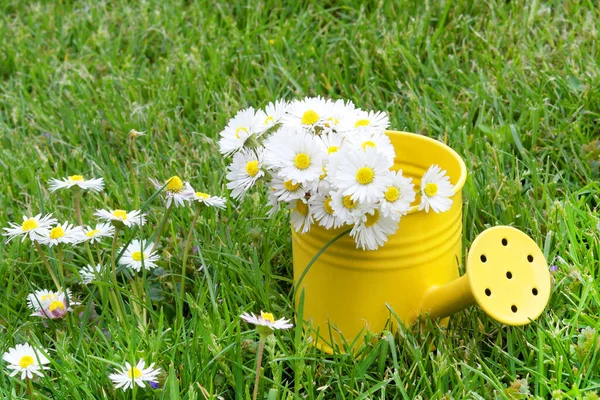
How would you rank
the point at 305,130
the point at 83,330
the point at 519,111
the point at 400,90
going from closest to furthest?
1. the point at 305,130
2. the point at 83,330
3. the point at 519,111
4. the point at 400,90

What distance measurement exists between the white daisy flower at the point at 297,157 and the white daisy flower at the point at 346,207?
6 cm

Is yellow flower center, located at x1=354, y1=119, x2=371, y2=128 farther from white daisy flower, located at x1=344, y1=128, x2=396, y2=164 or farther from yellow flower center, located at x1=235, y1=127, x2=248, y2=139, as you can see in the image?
yellow flower center, located at x1=235, y1=127, x2=248, y2=139

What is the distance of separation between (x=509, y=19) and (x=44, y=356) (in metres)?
1.79

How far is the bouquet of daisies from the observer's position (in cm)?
141

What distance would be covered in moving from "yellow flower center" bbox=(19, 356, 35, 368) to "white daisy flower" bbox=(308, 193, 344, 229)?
0.55m

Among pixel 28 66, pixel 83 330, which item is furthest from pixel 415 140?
pixel 28 66

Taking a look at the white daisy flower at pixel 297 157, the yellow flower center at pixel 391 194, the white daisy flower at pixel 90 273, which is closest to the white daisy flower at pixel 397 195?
the yellow flower center at pixel 391 194

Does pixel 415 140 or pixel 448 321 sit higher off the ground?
pixel 415 140

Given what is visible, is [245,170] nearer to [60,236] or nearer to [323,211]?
[323,211]

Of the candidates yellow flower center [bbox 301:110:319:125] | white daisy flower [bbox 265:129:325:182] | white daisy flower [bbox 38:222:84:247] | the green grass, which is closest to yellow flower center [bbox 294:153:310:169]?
white daisy flower [bbox 265:129:325:182]

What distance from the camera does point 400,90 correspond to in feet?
8.18

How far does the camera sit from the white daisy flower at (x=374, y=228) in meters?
1.43

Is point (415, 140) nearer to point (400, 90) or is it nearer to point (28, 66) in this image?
point (400, 90)

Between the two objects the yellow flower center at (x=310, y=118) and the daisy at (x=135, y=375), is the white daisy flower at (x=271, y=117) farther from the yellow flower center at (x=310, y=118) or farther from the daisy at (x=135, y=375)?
the daisy at (x=135, y=375)
